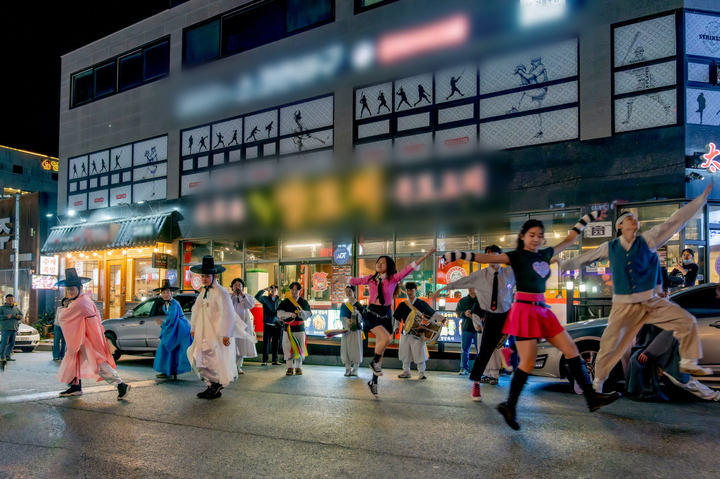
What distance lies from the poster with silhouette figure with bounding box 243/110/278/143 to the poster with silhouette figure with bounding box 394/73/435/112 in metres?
4.78

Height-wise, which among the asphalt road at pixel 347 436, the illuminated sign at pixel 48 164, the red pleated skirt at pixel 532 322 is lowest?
the asphalt road at pixel 347 436

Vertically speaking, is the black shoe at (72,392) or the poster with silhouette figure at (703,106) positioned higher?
the poster with silhouette figure at (703,106)

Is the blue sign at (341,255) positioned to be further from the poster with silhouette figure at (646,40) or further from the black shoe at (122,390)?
the black shoe at (122,390)

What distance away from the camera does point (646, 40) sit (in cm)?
1344

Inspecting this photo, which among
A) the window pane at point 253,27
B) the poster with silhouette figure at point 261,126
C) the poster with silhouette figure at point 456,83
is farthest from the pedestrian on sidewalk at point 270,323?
the window pane at point 253,27

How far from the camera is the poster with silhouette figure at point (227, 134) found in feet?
67.6

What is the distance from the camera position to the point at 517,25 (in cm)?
1489

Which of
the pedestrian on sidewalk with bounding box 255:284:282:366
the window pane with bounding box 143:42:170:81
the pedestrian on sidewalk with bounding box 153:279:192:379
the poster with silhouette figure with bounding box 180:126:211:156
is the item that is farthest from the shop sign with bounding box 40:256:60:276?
the pedestrian on sidewalk with bounding box 153:279:192:379

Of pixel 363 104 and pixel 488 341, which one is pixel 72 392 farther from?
pixel 363 104

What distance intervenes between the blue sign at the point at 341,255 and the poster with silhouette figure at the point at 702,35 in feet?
32.8

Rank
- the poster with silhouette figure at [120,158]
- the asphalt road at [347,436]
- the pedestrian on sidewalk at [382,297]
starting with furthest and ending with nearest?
1. the poster with silhouette figure at [120,158]
2. the pedestrian on sidewalk at [382,297]
3. the asphalt road at [347,436]

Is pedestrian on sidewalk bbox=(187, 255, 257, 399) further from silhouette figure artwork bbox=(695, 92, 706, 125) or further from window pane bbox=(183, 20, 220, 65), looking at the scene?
window pane bbox=(183, 20, 220, 65)

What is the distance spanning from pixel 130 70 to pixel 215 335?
1930 cm

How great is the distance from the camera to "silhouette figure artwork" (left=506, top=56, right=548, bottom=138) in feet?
48.0
